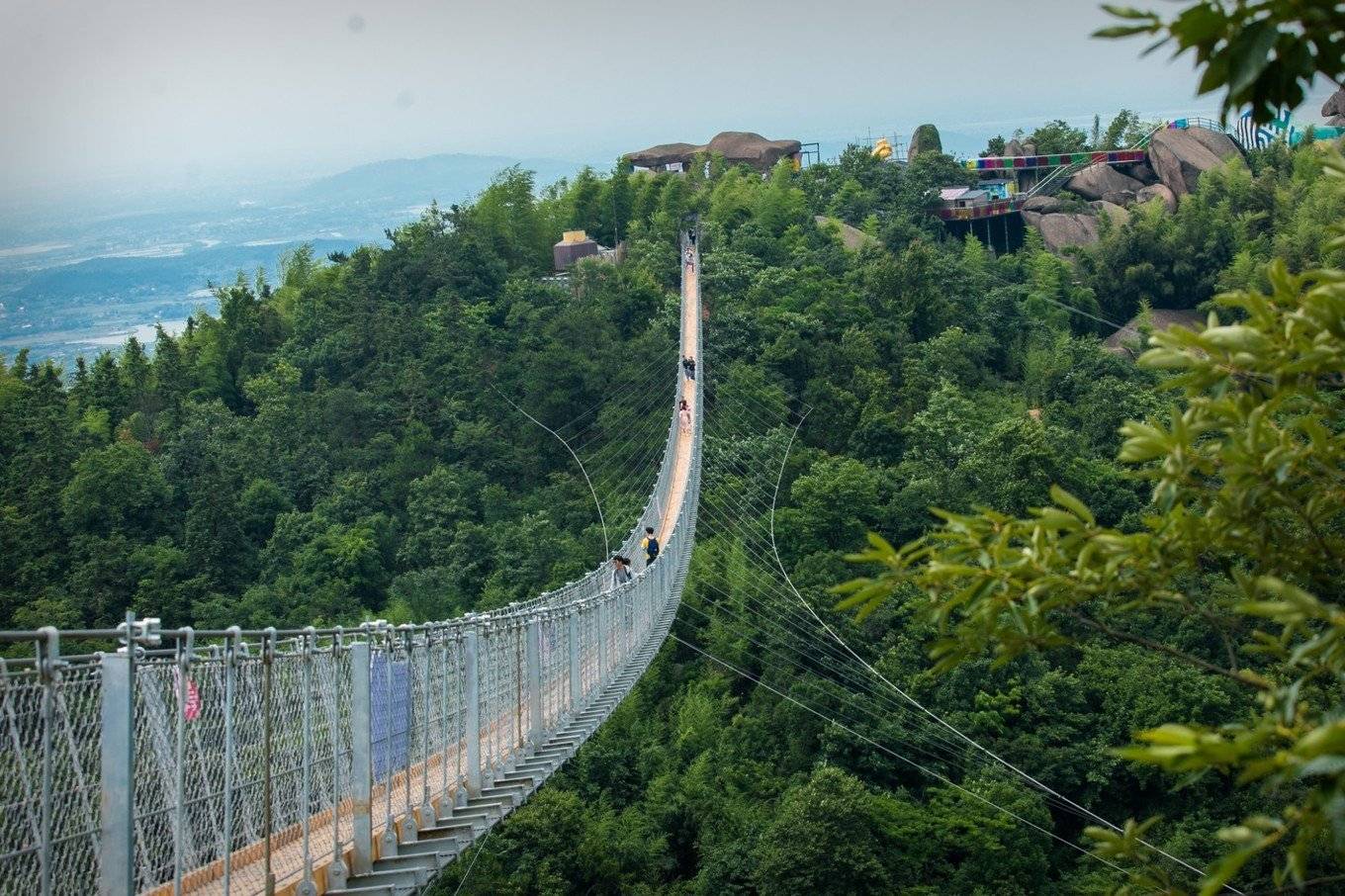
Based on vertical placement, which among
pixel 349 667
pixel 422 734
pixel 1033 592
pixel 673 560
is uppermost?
pixel 1033 592

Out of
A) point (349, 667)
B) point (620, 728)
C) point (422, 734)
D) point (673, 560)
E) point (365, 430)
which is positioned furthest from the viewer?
point (365, 430)

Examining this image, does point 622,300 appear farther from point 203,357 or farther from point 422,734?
point 422,734

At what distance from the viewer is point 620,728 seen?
2138 cm

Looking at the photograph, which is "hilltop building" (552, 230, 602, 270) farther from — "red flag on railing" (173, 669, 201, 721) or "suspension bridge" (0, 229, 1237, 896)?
"red flag on railing" (173, 669, 201, 721)

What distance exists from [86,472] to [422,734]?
20.3 meters

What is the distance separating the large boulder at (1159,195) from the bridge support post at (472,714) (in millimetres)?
33319

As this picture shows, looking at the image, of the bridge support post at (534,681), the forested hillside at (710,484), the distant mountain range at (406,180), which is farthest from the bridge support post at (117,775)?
the distant mountain range at (406,180)

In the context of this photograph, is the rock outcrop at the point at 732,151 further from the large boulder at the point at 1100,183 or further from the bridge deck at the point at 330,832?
the bridge deck at the point at 330,832

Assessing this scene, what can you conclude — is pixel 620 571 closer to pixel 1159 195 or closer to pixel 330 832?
pixel 330 832

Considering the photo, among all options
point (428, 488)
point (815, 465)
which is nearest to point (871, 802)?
point (815, 465)

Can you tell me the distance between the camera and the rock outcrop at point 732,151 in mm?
45219

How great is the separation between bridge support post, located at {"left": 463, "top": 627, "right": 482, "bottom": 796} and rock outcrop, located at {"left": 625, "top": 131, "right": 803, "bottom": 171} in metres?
37.2

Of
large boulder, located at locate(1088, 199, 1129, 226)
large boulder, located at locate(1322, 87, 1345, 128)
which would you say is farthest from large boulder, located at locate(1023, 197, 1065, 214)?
large boulder, located at locate(1322, 87, 1345, 128)

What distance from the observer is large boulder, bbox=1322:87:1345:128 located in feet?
136
